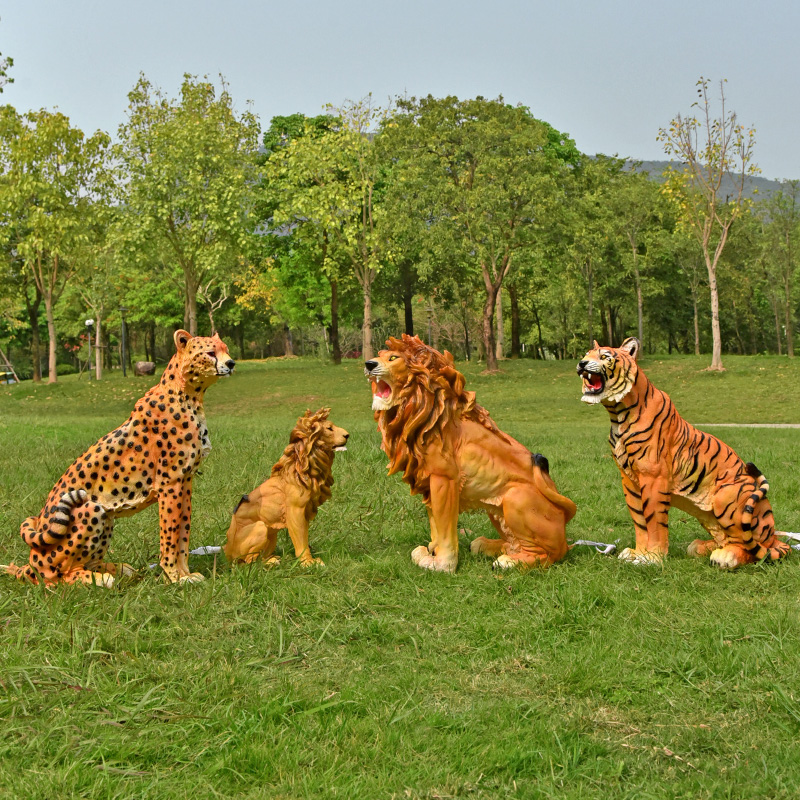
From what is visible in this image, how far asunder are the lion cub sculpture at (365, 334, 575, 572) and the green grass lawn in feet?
0.83

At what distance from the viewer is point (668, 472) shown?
573 cm

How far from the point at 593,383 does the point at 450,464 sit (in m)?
1.17

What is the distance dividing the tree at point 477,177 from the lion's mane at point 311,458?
2205 cm

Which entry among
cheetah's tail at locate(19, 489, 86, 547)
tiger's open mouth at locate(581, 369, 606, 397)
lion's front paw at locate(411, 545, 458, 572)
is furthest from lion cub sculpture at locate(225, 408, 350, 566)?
tiger's open mouth at locate(581, 369, 606, 397)

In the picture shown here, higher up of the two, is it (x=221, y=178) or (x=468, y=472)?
(x=221, y=178)

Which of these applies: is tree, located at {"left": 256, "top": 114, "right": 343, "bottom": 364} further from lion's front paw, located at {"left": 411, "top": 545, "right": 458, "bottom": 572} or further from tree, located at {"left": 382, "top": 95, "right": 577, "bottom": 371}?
lion's front paw, located at {"left": 411, "top": 545, "right": 458, "bottom": 572}

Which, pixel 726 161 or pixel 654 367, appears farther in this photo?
pixel 654 367

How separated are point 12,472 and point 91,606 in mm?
5344

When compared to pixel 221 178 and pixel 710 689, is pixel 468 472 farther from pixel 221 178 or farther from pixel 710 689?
pixel 221 178

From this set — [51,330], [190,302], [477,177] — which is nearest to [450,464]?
[477,177]

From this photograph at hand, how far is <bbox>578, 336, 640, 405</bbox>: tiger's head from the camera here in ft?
18.4

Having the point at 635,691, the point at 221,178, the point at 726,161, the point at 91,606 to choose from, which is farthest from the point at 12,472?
the point at 726,161

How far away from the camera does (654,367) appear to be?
98.1ft

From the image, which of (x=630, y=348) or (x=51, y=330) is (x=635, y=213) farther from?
(x=630, y=348)
